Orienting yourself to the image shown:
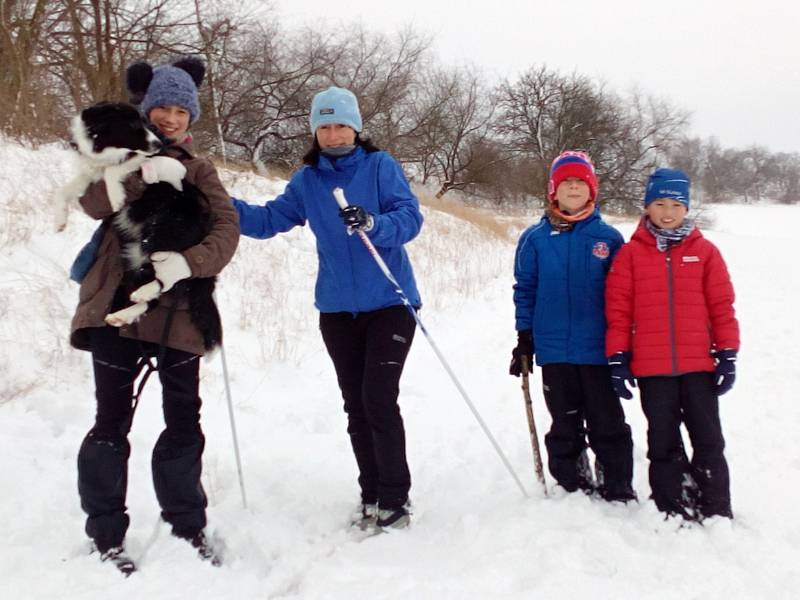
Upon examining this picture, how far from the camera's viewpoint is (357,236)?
2.50 m

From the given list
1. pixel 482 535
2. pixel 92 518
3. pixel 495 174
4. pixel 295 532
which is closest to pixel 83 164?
pixel 92 518

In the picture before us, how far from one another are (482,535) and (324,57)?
16075 millimetres

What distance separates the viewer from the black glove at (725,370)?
7.66 feet

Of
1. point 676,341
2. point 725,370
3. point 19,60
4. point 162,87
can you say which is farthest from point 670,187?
point 19,60

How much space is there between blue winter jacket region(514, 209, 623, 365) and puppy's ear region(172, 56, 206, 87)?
1626mm

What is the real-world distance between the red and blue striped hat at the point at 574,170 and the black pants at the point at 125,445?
176cm

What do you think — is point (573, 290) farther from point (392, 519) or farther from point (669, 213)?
point (392, 519)

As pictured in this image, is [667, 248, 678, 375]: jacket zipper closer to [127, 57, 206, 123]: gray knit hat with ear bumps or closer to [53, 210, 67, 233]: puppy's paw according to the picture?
[127, 57, 206, 123]: gray knit hat with ear bumps

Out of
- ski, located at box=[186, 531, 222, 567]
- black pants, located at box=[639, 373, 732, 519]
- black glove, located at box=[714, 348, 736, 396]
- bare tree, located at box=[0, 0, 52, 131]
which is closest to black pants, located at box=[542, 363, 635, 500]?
black pants, located at box=[639, 373, 732, 519]

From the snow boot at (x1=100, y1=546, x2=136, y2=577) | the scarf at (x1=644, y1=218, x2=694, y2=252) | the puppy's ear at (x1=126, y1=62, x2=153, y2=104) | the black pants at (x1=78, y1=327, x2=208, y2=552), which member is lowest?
the snow boot at (x1=100, y1=546, x2=136, y2=577)

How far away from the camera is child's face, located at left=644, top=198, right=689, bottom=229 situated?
2.47 m

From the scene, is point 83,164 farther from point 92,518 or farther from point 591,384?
point 591,384

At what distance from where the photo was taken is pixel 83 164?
2.01 meters

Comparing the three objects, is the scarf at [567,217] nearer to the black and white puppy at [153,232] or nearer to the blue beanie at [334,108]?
the blue beanie at [334,108]
